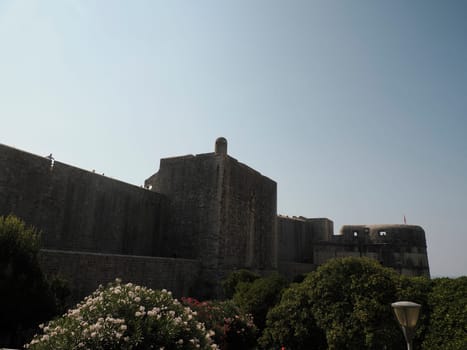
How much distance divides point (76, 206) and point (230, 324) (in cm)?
913

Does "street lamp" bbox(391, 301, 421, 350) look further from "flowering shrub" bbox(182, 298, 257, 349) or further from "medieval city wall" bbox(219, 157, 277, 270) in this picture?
"medieval city wall" bbox(219, 157, 277, 270)

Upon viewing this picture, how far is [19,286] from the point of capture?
718 cm

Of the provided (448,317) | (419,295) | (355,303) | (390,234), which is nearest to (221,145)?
(355,303)

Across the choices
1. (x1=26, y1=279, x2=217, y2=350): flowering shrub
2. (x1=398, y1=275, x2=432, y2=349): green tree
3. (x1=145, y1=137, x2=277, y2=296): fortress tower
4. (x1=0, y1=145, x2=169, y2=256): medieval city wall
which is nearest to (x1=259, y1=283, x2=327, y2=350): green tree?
(x1=398, y1=275, x2=432, y2=349): green tree

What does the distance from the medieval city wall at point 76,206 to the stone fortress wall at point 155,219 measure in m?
0.04

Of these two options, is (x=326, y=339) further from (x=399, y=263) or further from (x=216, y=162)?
(x=399, y=263)

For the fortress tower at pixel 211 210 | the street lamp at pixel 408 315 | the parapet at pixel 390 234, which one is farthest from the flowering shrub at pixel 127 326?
the parapet at pixel 390 234

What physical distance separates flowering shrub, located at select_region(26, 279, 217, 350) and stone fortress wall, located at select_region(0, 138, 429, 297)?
5838mm

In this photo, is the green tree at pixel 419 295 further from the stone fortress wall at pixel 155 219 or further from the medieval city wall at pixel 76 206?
the medieval city wall at pixel 76 206

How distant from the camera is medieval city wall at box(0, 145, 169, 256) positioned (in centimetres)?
1287

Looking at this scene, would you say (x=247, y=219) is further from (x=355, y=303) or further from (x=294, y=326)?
(x=355, y=303)

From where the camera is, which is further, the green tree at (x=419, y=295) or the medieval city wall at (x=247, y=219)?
the medieval city wall at (x=247, y=219)

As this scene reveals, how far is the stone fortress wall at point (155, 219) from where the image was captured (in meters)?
12.6

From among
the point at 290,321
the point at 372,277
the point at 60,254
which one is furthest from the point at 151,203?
the point at 372,277
